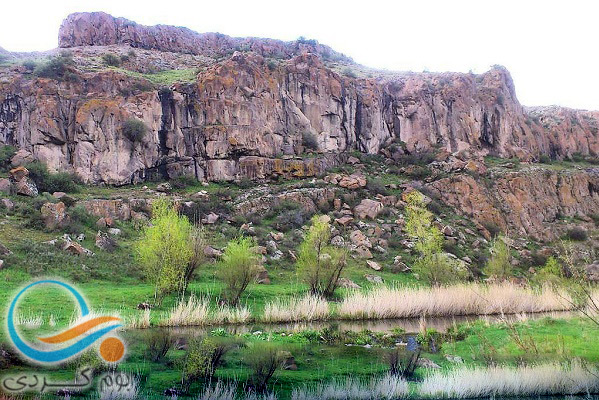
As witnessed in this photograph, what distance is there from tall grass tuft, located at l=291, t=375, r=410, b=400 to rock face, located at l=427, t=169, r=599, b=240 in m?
48.7

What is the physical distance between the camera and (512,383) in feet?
39.8

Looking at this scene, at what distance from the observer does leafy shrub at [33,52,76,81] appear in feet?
174

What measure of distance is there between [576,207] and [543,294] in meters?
45.0

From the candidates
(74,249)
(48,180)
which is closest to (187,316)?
(74,249)

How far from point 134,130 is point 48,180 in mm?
11093

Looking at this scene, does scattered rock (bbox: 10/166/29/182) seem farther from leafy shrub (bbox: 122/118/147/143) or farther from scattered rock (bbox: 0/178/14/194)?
leafy shrub (bbox: 122/118/147/143)

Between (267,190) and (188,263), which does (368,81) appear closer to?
(267,190)

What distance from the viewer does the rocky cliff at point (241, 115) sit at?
50.4 m

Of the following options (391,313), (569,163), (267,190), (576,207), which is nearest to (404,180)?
(267,190)

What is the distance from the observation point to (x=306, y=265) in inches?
1134

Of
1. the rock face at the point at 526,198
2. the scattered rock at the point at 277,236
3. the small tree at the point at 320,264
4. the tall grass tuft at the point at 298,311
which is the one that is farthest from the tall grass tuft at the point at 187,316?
the rock face at the point at 526,198

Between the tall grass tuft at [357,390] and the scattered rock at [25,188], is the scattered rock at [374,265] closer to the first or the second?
the tall grass tuft at [357,390]

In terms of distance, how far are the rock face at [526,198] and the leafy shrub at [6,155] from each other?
155ft

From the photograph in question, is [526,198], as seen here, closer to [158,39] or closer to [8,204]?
[8,204]
